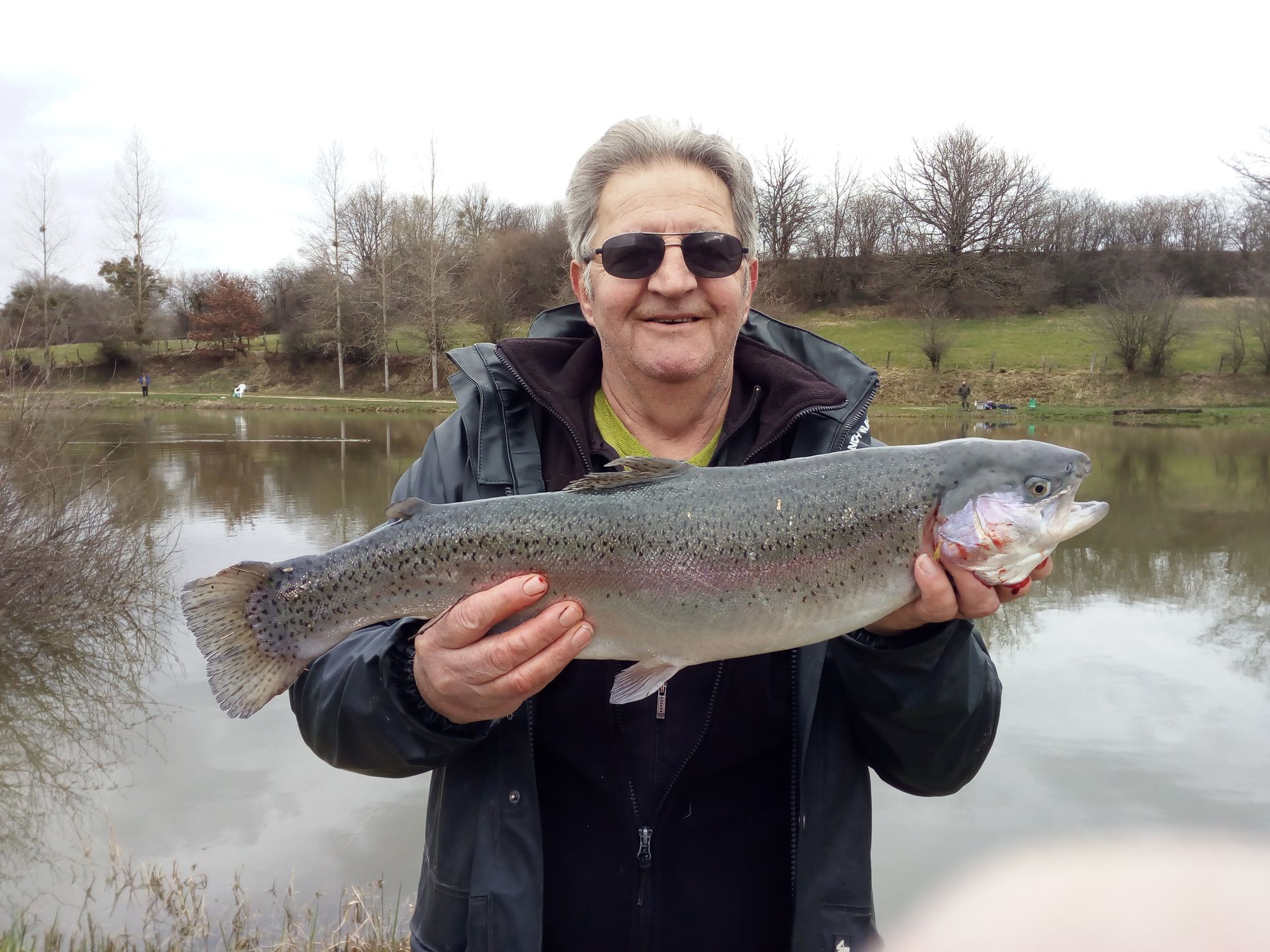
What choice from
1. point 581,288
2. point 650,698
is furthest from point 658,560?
point 581,288

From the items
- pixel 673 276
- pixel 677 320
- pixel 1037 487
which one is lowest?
pixel 1037 487

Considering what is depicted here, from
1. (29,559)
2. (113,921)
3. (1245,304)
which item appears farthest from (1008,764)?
(1245,304)

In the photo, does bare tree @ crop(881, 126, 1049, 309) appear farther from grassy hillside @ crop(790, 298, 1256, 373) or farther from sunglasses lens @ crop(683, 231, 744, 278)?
sunglasses lens @ crop(683, 231, 744, 278)

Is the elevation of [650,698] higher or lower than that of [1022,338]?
lower

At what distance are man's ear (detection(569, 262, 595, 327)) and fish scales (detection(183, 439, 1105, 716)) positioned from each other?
0.88m

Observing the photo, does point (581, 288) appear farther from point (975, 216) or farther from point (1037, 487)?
point (975, 216)

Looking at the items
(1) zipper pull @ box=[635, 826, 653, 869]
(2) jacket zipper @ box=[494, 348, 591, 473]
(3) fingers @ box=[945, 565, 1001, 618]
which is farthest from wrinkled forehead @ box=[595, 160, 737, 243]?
(1) zipper pull @ box=[635, 826, 653, 869]

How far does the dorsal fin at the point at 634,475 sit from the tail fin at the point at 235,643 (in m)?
1.11

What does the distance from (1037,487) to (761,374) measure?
1064 millimetres

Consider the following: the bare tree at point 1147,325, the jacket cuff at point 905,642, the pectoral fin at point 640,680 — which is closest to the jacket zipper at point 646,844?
the pectoral fin at point 640,680

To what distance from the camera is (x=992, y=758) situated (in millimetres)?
8031

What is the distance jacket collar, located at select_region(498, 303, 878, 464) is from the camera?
123 inches

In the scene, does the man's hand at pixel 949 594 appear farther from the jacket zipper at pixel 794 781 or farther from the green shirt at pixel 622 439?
the green shirt at pixel 622 439

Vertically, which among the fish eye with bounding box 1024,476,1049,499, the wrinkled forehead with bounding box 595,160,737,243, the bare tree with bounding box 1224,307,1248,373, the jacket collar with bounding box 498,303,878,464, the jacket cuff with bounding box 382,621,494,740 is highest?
the bare tree with bounding box 1224,307,1248,373
